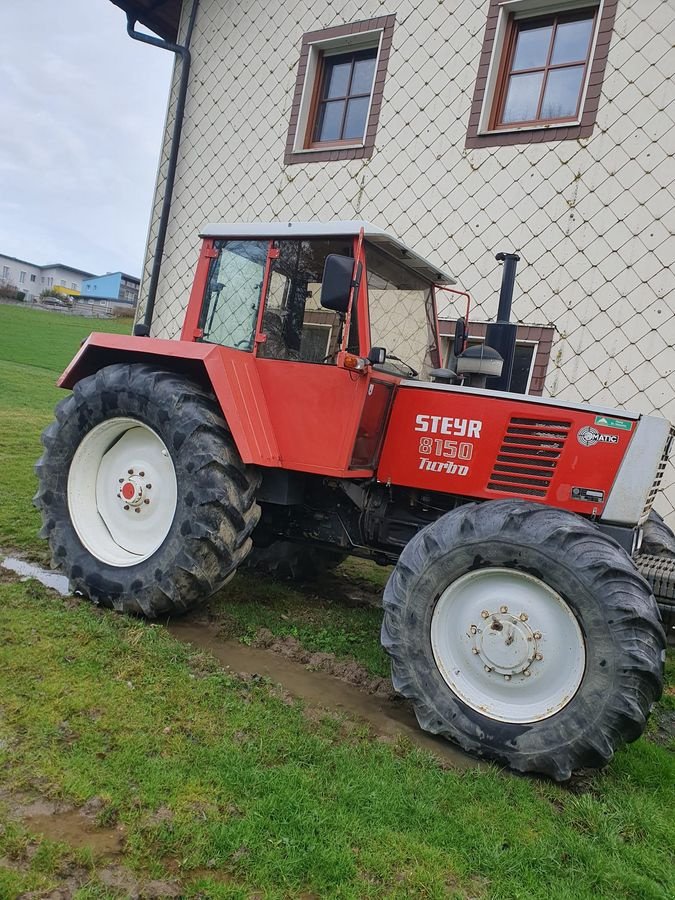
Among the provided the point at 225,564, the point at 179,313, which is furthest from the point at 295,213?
the point at 225,564

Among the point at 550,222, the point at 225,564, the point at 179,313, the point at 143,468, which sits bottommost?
the point at 225,564

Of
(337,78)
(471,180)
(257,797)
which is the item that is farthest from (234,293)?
(337,78)

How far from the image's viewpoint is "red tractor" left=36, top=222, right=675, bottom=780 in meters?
2.65

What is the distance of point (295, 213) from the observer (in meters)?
6.97

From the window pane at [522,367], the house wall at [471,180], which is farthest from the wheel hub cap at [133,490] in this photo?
the house wall at [471,180]

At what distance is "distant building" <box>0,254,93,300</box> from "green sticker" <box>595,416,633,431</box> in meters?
84.1

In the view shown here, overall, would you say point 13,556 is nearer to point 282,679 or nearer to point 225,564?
point 225,564

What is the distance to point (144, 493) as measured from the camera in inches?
151

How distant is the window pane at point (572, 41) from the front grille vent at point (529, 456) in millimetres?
4124

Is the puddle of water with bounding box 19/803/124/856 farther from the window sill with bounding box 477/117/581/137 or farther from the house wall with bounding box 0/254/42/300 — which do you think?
the house wall with bounding box 0/254/42/300

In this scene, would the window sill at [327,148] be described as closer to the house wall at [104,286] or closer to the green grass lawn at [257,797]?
the green grass lawn at [257,797]

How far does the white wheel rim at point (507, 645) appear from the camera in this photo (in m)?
2.68

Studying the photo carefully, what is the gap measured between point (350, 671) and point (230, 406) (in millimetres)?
1467

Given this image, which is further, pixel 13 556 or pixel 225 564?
pixel 13 556
